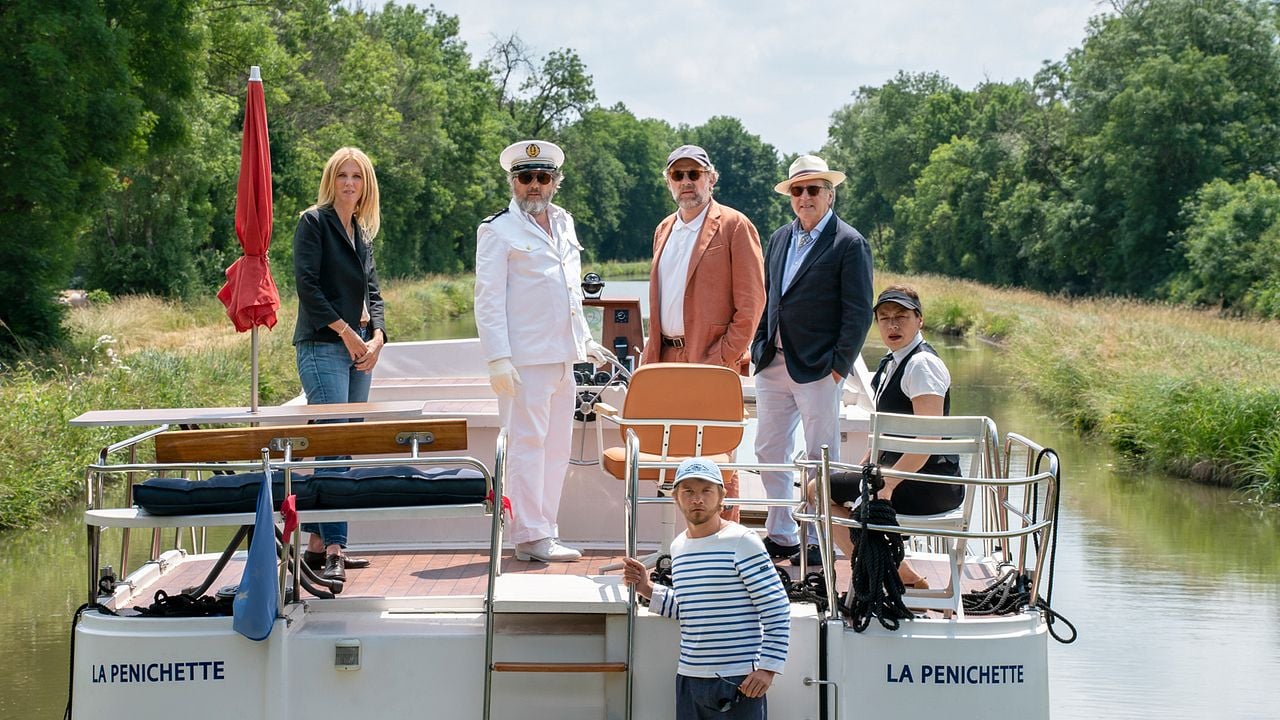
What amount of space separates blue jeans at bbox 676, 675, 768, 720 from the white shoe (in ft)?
5.04

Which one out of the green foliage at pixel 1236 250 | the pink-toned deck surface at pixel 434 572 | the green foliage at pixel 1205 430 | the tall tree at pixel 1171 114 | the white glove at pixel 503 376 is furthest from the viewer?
the tall tree at pixel 1171 114

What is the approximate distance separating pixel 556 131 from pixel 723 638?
2686 inches

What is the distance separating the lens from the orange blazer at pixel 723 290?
644 cm

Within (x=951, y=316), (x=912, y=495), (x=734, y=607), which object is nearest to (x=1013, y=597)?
(x=912, y=495)

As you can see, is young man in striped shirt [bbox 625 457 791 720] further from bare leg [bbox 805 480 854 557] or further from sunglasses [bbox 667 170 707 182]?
sunglasses [bbox 667 170 707 182]

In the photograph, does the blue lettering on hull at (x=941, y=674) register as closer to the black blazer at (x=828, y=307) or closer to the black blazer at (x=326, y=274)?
the black blazer at (x=828, y=307)

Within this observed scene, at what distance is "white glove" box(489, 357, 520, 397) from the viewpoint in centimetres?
577

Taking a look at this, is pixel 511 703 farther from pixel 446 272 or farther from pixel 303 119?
pixel 446 272

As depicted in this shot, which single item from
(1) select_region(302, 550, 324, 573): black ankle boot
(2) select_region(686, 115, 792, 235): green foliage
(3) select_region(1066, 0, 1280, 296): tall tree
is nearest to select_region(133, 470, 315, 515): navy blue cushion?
(1) select_region(302, 550, 324, 573): black ankle boot

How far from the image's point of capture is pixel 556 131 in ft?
234

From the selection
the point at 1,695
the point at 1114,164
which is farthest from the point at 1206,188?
the point at 1,695

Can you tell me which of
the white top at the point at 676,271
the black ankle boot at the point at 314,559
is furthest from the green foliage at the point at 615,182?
the black ankle boot at the point at 314,559

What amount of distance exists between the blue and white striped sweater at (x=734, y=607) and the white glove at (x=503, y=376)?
1640 millimetres

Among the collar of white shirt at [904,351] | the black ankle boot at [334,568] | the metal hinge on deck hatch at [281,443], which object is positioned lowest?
the black ankle boot at [334,568]
